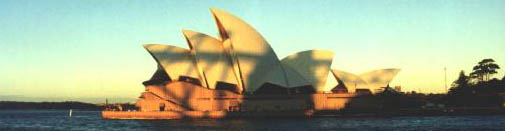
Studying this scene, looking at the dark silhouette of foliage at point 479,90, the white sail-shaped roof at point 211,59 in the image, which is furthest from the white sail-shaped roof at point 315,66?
the dark silhouette of foliage at point 479,90

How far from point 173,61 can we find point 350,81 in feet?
82.4

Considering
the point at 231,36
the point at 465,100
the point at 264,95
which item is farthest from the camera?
the point at 465,100

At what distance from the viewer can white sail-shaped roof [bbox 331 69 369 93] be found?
83.2 metres

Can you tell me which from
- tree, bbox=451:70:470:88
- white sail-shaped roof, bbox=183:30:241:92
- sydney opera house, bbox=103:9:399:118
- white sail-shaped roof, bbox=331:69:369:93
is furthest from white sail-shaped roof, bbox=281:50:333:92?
tree, bbox=451:70:470:88

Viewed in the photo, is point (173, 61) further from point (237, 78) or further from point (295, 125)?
point (295, 125)

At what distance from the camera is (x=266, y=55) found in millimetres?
77625

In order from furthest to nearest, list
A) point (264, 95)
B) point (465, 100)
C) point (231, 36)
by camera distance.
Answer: point (465, 100)
point (264, 95)
point (231, 36)

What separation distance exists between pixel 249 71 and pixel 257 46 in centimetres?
342

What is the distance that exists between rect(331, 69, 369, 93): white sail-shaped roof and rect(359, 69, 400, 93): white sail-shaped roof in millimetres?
820

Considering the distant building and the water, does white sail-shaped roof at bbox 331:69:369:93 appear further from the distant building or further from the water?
the water

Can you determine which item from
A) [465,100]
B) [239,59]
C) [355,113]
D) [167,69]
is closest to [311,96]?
[355,113]

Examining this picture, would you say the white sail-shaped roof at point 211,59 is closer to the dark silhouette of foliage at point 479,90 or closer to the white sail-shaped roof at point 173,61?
the white sail-shaped roof at point 173,61

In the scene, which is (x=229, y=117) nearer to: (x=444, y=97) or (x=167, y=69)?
(x=167, y=69)

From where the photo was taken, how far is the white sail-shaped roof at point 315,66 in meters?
80.5
